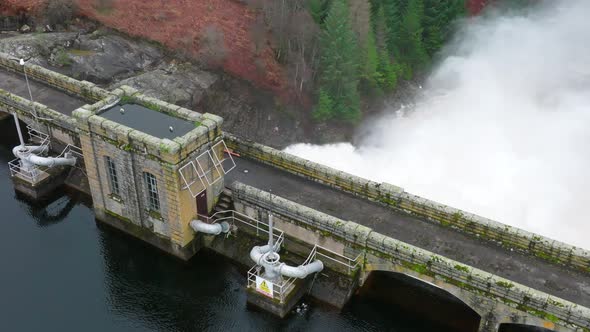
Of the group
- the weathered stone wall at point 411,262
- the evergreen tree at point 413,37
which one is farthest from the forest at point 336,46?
the weathered stone wall at point 411,262

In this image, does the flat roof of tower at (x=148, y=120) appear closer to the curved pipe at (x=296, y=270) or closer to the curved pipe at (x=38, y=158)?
the curved pipe at (x=38, y=158)

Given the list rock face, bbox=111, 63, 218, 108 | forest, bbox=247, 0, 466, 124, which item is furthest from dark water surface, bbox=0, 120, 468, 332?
forest, bbox=247, 0, 466, 124

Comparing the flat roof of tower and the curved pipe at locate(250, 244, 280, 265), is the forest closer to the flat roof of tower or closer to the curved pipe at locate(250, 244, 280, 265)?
the flat roof of tower

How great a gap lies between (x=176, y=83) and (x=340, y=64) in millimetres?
18816

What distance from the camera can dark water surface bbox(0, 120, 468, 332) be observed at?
3903 cm

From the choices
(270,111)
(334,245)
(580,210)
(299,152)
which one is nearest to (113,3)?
(270,111)

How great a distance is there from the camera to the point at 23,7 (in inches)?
2943

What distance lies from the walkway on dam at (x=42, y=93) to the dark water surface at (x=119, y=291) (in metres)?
10.0

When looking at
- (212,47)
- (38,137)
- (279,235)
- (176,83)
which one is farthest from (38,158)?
(212,47)

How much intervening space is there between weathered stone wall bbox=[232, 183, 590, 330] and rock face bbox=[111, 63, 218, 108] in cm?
2918

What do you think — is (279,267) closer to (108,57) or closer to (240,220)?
(240,220)

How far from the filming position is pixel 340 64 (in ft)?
236

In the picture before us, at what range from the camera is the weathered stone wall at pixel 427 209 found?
3816cm

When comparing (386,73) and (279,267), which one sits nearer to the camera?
(279,267)
